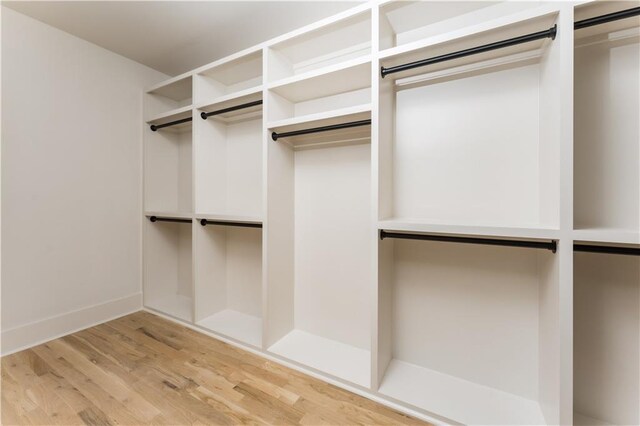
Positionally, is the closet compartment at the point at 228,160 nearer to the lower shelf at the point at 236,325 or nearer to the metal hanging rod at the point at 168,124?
the metal hanging rod at the point at 168,124

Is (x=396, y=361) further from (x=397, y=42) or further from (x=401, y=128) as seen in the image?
(x=397, y=42)

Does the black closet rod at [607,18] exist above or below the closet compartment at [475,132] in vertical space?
above

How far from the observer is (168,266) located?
2.91 metres

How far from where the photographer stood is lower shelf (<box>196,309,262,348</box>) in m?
2.08

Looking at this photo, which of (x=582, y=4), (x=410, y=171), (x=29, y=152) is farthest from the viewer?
(x=29, y=152)

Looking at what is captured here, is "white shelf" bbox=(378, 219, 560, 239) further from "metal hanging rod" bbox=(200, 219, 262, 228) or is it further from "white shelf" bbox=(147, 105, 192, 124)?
"white shelf" bbox=(147, 105, 192, 124)

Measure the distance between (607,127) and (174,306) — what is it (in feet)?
11.1

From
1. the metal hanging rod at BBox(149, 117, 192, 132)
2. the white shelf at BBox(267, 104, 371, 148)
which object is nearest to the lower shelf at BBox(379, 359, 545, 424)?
the white shelf at BBox(267, 104, 371, 148)

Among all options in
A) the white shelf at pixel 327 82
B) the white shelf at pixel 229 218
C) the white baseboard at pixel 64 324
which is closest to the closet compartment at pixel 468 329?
the white shelf at pixel 229 218

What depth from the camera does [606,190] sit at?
1303 mm

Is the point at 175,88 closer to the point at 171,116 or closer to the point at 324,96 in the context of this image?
the point at 171,116

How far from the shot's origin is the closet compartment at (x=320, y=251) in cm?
193

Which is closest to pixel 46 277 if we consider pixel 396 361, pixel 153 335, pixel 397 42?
pixel 153 335

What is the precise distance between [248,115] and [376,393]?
2.28m
